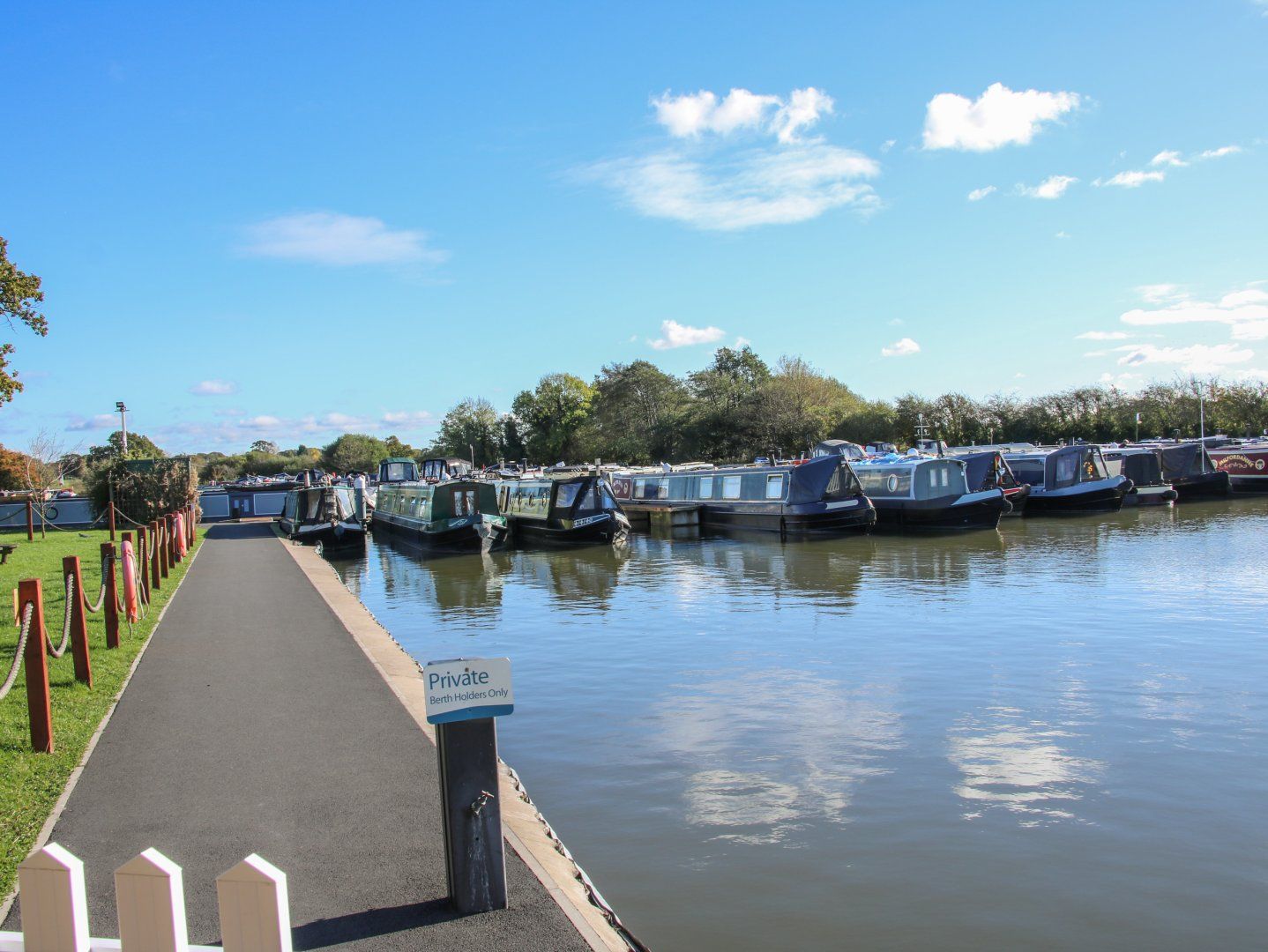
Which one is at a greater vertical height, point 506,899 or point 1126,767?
point 506,899

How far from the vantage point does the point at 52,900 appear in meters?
2.84

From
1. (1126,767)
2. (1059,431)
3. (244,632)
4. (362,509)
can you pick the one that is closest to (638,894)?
(1126,767)

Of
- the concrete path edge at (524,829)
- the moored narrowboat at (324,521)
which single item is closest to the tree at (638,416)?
the moored narrowboat at (324,521)

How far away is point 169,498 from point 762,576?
21524 mm

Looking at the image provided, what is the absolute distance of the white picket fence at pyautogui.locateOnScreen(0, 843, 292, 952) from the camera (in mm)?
2789

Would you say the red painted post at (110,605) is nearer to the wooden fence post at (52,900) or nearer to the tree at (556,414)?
the wooden fence post at (52,900)

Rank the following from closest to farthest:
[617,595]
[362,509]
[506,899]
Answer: [506,899]
[617,595]
[362,509]

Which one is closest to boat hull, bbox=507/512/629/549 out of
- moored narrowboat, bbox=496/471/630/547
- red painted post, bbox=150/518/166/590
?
moored narrowboat, bbox=496/471/630/547

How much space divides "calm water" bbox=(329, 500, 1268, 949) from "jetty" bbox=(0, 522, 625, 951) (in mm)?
1087

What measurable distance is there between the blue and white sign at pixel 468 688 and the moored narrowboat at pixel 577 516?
22.6 m

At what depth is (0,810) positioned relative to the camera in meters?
5.27

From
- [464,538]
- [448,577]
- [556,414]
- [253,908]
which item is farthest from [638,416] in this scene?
[253,908]

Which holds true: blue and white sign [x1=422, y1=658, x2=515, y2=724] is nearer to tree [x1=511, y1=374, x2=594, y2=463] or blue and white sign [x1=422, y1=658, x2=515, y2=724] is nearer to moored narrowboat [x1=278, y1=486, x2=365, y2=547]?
moored narrowboat [x1=278, y1=486, x2=365, y2=547]

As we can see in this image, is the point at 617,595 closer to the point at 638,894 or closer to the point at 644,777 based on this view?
the point at 644,777
